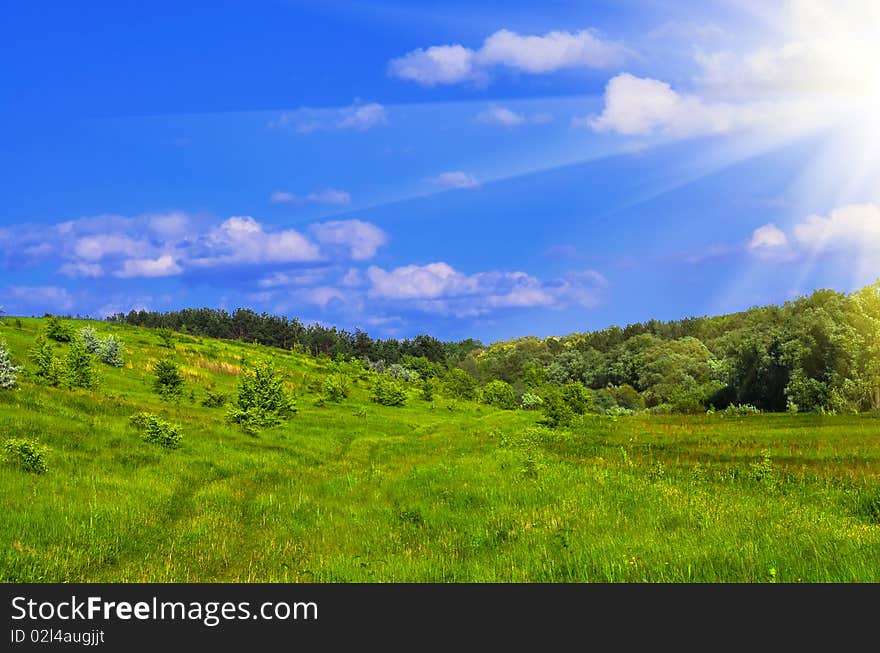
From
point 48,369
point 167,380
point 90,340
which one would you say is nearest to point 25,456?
point 48,369

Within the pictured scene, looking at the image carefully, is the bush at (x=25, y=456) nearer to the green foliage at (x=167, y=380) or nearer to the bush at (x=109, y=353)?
the green foliage at (x=167, y=380)

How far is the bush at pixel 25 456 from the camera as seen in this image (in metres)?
18.3

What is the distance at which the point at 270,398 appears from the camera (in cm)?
4669

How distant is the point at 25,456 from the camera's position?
18438 millimetres

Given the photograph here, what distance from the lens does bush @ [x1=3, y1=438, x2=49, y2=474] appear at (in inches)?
722

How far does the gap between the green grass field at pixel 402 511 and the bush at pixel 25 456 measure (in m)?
0.37

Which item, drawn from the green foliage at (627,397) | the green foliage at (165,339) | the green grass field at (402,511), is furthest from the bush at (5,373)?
the green foliage at (627,397)

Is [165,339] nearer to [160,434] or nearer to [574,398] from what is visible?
[574,398]

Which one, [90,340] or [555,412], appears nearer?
[555,412]

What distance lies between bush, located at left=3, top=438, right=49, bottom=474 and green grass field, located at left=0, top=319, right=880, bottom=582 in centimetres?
37

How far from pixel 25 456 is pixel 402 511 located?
11.5m
